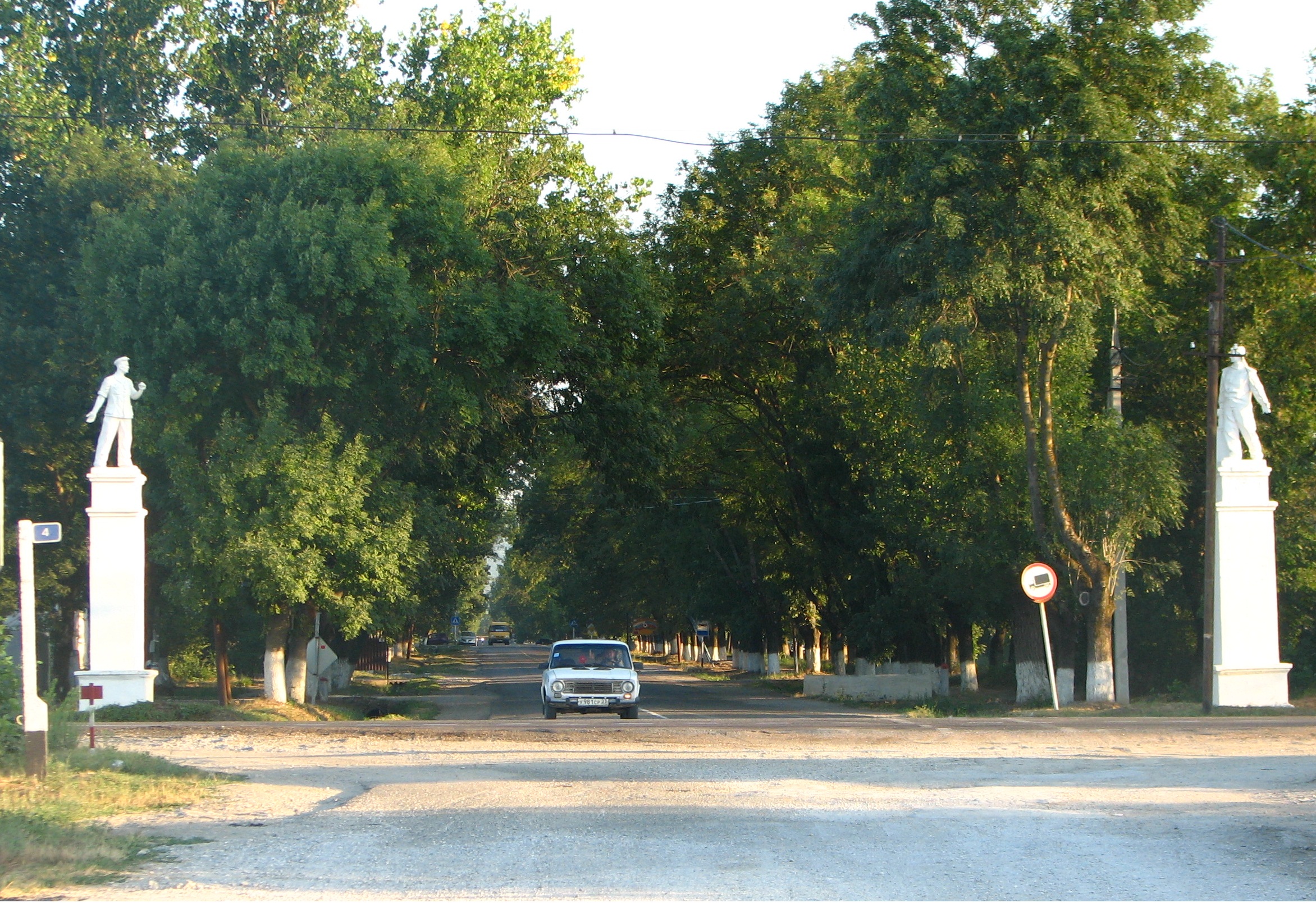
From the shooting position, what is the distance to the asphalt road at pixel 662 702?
2881 centimetres

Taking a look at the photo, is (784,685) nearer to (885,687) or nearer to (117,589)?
(885,687)

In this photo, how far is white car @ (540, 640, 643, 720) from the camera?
2512 centimetres

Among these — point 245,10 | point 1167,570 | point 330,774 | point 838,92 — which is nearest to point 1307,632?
point 1167,570

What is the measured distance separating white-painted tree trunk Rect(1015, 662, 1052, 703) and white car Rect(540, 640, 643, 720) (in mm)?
11359

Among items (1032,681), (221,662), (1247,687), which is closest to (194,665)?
(221,662)

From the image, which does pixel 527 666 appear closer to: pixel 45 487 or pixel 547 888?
pixel 45 487

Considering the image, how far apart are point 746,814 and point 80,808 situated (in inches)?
229

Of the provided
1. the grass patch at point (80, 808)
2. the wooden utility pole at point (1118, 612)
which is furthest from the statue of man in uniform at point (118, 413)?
the wooden utility pole at point (1118, 612)

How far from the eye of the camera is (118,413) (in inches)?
957

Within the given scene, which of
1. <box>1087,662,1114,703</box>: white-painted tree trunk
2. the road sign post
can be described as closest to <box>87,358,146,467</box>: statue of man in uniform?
the road sign post

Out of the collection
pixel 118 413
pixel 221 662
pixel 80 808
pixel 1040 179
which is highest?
pixel 1040 179

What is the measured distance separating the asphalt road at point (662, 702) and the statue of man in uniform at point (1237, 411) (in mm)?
9773

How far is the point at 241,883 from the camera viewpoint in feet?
28.0

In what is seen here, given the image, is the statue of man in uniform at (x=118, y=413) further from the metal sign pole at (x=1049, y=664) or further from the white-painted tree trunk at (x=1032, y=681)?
the white-painted tree trunk at (x=1032, y=681)
